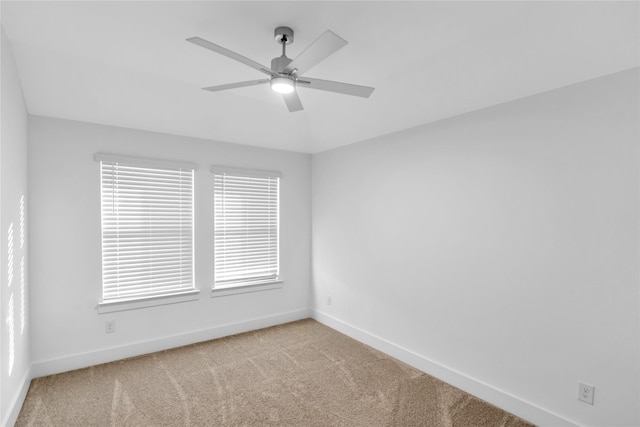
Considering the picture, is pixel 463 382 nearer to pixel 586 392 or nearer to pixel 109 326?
pixel 586 392

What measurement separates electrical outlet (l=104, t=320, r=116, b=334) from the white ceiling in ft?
6.53

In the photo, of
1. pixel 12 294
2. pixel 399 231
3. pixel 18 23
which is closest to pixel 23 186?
pixel 12 294

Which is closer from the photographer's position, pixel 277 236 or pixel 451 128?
pixel 451 128

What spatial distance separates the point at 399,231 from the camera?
3.47 meters

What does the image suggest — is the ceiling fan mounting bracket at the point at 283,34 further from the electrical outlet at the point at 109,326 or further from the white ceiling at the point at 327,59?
the electrical outlet at the point at 109,326

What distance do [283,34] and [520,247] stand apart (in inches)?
91.3

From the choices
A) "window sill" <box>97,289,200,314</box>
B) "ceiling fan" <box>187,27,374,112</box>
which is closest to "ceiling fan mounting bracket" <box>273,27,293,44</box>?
"ceiling fan" <box>187,27,374,112</box>

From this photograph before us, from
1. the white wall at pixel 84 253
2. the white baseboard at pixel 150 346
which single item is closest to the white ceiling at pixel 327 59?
the white wall at pixel 84 253

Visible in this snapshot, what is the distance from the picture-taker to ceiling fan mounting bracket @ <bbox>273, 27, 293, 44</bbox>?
2.13 meters

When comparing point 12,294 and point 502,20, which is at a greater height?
point 502,20

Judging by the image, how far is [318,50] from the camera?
1.75 m

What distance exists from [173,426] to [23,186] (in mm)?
2281

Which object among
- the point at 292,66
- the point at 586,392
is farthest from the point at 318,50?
the point at 586,392

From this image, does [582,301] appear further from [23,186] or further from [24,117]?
[24,117]
